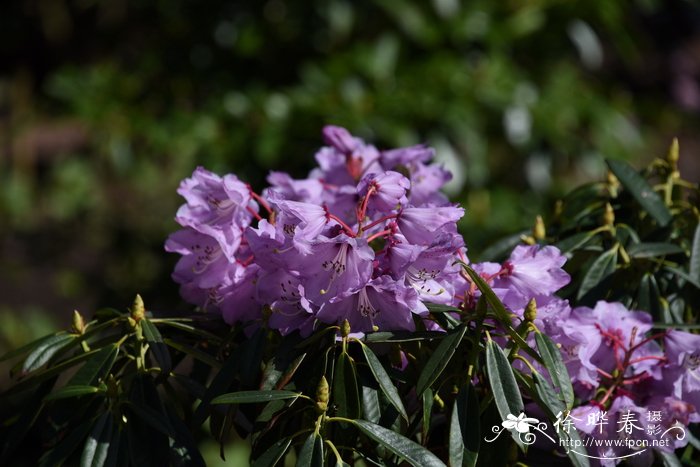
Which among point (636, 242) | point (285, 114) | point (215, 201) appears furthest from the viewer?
point (285, 114)

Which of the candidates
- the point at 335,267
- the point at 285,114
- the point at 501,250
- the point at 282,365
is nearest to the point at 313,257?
the point at 335,267

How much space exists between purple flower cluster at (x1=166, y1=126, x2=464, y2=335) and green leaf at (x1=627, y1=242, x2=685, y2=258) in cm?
27

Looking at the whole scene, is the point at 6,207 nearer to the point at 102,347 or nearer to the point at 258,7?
the point at 258,7

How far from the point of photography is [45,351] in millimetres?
1118

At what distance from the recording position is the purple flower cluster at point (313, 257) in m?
1.00

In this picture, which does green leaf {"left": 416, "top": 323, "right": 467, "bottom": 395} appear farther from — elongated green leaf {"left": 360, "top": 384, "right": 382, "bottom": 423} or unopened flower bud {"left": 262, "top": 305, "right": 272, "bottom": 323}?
unopened flower bud {"left": 262, "top": 305, "right": 272, "bottom": 323}

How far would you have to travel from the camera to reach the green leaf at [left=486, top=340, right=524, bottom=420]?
981 mm

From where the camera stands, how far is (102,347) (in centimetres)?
110

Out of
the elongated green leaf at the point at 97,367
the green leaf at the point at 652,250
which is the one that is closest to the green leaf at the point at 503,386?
the green leaf at the point at 652,250

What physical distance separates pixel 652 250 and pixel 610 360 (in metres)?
0.17

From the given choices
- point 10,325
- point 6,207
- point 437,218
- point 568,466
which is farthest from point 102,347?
point 6,207

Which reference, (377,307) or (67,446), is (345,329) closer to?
(377,307)

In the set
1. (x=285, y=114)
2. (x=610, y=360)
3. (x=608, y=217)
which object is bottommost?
(x=285, y=114)

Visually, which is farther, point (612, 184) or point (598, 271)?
point (612, 184)
